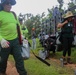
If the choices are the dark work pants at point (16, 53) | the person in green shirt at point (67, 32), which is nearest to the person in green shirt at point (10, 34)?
the dark work pants at point (16, 53)

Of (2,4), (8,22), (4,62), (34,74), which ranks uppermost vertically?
(2,4)

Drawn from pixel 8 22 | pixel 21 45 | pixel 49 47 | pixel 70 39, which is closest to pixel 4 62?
pixel 21 45

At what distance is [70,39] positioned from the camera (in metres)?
10.1

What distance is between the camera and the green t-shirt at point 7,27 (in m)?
6.46

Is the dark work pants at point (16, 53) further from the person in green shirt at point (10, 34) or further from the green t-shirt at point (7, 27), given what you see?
the green t-shirt at point (7, 27)

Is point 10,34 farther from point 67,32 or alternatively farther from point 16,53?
point 67,32

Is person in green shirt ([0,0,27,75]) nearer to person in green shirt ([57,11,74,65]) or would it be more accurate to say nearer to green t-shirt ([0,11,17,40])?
green t-shirt ([0,11,17,40])

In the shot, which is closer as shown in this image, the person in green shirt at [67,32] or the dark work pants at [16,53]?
the dark work pants at [16,53]

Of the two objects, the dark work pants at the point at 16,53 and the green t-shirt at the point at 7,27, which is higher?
the green t-shirt at the point at 7,27

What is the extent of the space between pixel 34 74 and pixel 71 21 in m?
3.23

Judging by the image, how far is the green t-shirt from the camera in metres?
6.46

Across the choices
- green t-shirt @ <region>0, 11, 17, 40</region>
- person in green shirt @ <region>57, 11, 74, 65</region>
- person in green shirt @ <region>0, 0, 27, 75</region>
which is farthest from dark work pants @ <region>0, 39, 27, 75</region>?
person in green shirt @ <region>57, 11, 74, 65</region>

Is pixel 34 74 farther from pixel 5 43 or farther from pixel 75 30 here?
pixel 75 30

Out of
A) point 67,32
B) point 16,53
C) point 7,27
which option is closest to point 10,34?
point 7,27
